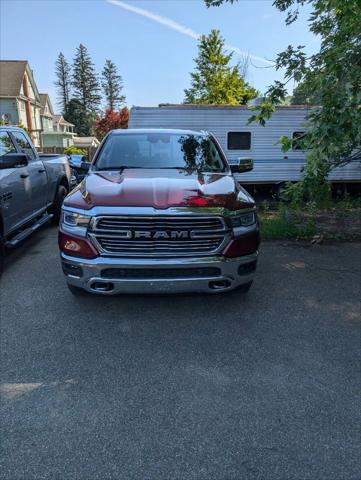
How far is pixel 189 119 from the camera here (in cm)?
1148

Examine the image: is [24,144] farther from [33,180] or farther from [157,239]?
[157,239]

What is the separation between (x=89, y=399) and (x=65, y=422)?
0.79ft

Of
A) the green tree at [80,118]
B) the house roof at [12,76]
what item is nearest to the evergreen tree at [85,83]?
the green tree at [80,118]

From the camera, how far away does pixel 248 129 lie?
11.8 meters

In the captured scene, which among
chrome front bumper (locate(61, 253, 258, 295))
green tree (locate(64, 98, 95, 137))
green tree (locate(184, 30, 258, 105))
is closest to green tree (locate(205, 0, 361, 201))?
chrome front bumper (locate(61, 253, 258, 295))

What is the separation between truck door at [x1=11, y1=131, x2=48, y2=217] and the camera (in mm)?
5930

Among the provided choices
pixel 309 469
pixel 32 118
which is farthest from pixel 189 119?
pixel 32 118

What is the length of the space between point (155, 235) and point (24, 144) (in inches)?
166

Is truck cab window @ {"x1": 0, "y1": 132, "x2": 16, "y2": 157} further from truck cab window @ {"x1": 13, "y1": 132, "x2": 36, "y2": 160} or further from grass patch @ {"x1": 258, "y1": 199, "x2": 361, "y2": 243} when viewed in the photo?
grass patch @ {"x1": 258, "y1": 199, "x2": 361, "y2": 243}

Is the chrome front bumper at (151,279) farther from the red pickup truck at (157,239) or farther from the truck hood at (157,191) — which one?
the truck hood at (157,191)

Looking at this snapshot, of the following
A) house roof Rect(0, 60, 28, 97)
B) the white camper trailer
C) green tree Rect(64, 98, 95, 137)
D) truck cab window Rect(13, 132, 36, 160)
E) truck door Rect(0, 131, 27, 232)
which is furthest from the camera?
green tree Rect(64, 98, 95, 137)

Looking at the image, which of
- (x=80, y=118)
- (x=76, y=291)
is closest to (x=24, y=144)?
(x=76, y=291)

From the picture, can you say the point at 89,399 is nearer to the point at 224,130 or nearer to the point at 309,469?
the point at 309,469

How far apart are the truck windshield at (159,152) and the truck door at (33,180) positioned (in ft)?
5.55
